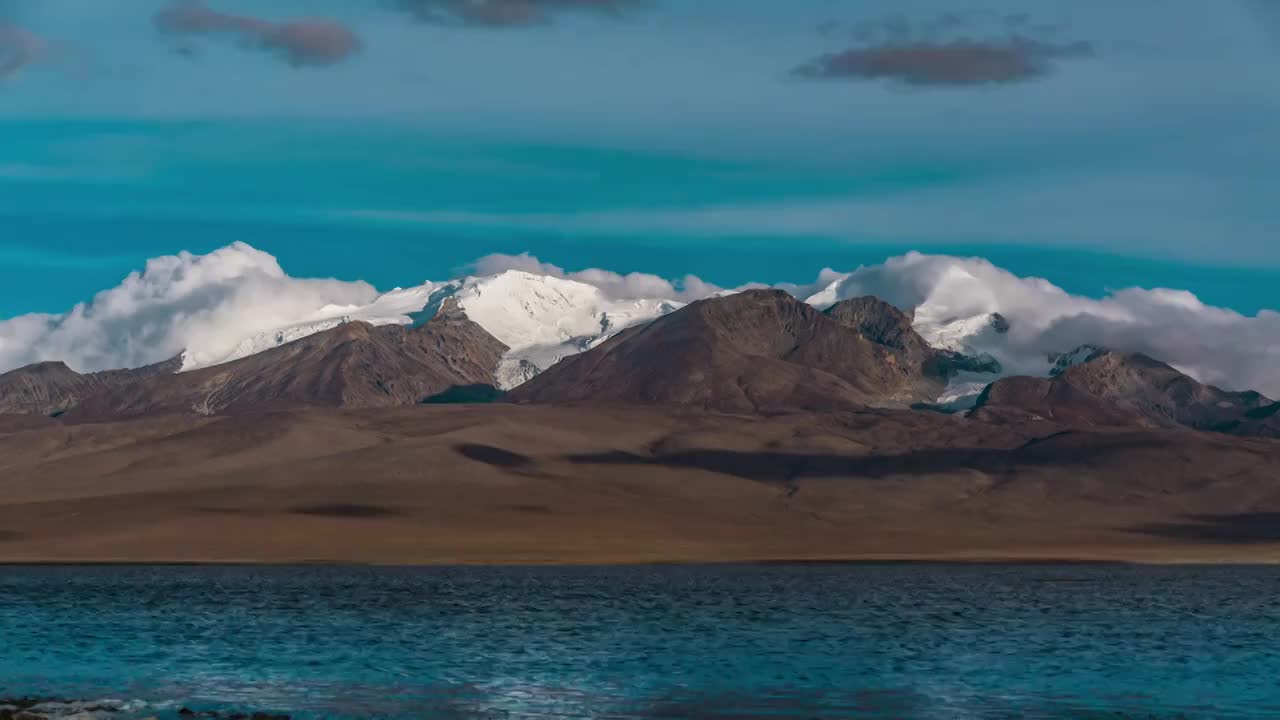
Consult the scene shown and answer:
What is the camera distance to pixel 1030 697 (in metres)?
54.6

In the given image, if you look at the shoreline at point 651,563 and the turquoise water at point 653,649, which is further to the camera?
the shoreline at point 651,563

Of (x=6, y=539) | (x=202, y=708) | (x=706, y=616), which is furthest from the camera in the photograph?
(x=6, y=539)

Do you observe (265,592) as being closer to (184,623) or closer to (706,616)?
(184,623)

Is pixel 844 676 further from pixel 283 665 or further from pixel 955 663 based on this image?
pixel 283 665

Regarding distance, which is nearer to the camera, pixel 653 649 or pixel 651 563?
pixel 653 649

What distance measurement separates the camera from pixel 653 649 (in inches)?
2773

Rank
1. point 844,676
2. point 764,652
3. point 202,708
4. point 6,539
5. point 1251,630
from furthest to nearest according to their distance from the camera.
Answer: point 6,539 → point 1251,630 → point 764,652 → point 844,676 → point 202,708

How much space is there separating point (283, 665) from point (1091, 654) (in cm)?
3148

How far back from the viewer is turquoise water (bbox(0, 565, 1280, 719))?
54.2m

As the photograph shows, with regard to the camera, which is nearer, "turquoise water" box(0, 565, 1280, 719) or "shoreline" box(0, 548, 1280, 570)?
"turquoise water" box(0, 565, 1280, 719)

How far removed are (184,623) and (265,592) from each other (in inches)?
1127

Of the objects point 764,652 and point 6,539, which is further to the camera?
point 6,539

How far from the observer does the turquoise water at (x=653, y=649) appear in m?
54.2

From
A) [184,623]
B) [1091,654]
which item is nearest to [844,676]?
[1091,654]
